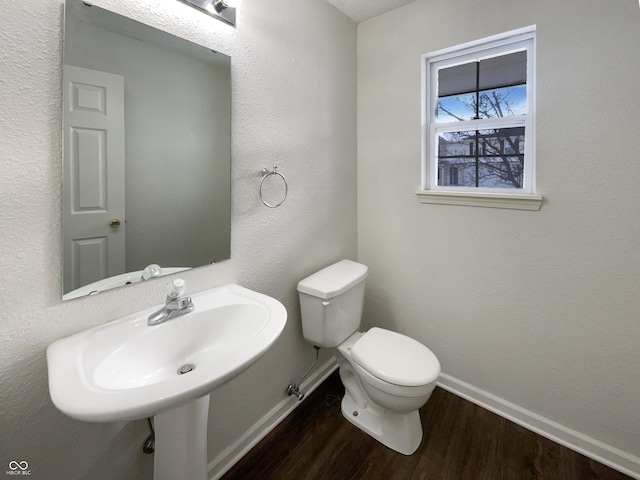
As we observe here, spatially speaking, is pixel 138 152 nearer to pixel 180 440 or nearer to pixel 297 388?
pixel 180 440

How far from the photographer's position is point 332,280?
5.49 ft

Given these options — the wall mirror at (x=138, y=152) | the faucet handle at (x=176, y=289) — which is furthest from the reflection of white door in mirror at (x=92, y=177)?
the faucet handle at (x=176, y=289)

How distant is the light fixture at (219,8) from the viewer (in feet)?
3.79

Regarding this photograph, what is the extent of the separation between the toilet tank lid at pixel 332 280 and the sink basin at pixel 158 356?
43 cm

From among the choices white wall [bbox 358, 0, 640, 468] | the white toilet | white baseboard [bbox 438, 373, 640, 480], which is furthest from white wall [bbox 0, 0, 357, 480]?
white baseboard [bbox 438, 373, 640, 480]

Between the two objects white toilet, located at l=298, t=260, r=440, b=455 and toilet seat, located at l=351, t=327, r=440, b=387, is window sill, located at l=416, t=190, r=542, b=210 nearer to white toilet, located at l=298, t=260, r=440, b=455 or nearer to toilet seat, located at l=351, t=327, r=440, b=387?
white toilet, located at l=298, t=260, r=440, b=455

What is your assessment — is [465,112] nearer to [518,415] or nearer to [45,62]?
[518,415]

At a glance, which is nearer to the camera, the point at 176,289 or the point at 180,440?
the point at 180,440

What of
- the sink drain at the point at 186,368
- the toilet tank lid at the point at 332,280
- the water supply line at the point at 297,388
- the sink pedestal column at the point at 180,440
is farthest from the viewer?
the water supply line at the point at 297,388

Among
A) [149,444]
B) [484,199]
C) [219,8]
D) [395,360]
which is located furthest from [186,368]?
[484,199]

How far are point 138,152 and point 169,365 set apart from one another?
0.75 m

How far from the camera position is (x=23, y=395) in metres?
0.83

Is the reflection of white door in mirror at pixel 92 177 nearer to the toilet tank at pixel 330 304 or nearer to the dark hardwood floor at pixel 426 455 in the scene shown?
the toilet tank at pixel 330 304

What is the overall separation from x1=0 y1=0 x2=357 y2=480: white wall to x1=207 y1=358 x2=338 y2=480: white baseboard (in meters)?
0.04
